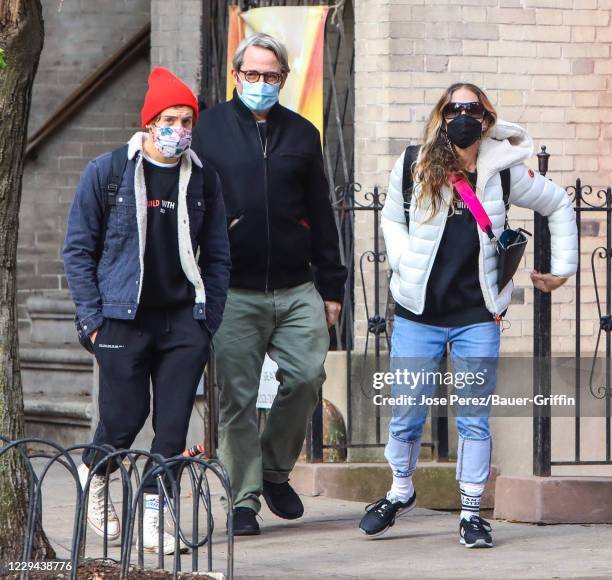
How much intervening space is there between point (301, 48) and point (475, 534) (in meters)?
3.68

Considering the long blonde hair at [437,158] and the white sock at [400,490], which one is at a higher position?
the long blonde hair at [437,158]

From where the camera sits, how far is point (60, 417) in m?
9.52

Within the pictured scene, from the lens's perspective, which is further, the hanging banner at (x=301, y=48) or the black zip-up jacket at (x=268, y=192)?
the hanging banner at (x=301, y=48)

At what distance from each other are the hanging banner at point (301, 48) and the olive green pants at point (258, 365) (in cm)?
254

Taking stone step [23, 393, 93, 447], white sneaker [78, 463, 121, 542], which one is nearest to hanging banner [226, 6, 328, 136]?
stone step [23, 393, 93, 447]

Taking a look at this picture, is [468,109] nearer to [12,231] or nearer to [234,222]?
[234,222]

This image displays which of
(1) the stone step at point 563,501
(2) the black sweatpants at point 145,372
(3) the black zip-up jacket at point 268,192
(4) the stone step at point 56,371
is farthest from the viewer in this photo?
(4) the stone step at point 56,371

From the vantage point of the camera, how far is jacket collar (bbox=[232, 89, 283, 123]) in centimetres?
587

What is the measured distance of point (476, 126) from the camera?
5602 millimetres

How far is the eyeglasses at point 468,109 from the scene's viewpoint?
18.4ft

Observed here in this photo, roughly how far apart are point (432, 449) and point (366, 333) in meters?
0.91

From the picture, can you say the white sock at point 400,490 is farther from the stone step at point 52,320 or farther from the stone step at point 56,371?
the stone step at point 52,320

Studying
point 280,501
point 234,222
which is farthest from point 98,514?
point 234,222

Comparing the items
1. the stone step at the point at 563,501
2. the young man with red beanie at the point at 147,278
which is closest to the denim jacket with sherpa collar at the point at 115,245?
the young man with red beanie at the point at 147,278
